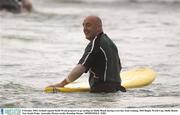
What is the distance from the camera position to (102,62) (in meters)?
10.5

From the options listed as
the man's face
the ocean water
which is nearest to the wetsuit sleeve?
the man's face

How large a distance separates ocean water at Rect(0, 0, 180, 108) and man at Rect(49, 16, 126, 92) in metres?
0.26

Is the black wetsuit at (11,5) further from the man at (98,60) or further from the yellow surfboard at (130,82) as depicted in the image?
the man at (98,60)

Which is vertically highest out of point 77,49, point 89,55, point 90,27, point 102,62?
point 90,27

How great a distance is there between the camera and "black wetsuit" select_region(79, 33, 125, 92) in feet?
34.2

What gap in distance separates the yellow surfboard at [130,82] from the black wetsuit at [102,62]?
60 cm

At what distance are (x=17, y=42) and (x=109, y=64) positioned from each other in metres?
8.92

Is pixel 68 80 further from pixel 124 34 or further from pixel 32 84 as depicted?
pixel 124 34

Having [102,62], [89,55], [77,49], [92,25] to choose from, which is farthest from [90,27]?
[77,49]

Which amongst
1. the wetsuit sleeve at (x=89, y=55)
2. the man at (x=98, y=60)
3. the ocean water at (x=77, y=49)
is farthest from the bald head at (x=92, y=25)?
the ocean water at (x=77, y=49)

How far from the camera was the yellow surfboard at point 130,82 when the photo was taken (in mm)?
11095

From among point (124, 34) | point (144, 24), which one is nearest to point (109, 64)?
point (124, 34)

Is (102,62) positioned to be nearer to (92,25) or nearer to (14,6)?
(92,25)

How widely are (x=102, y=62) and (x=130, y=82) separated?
1.67 meters
